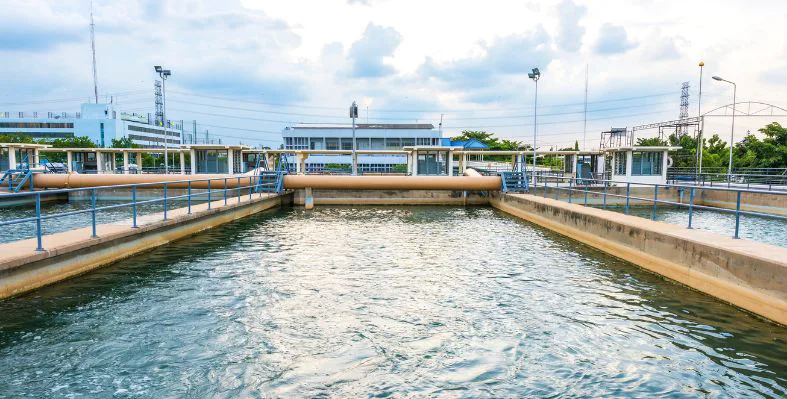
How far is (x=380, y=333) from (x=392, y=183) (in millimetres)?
19366

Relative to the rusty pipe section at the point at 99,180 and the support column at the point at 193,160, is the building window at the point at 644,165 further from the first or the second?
the support column at the point at 193,160

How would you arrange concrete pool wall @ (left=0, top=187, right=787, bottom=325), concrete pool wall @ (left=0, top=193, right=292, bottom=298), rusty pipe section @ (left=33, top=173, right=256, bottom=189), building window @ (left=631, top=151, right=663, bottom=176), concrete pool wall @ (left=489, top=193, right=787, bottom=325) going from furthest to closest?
building window @ (left=631, top=151, right=663, bottom=176)
rusty pipe section @ (left=33, top=173, right=256, bottom=189)
concrete pool wall @ (left=0, top=193, right=292, bottom=298)
concrete pool wall @ (left=0, top=187, right=787, bottom=325)
concrete pool wall @ (left=489, top=193, right=787, bottom=325)

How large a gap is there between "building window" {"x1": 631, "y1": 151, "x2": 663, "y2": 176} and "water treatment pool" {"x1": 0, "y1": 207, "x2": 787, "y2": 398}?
23761mm

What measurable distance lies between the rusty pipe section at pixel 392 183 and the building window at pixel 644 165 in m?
12.4

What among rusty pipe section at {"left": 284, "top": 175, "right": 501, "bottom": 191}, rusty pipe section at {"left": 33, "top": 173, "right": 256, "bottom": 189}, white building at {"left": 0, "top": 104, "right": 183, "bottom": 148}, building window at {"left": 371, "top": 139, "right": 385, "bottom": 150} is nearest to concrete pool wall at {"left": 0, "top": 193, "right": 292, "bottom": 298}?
rusty pipe section at {"left": 284, "top": 175, "right": 501, "bottom": 191}

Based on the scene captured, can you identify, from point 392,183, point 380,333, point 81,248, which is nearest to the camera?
point 380,333

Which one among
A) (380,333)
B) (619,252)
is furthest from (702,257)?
(380,333)

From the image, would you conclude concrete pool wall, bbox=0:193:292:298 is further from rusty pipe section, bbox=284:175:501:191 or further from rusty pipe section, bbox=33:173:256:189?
rusty pipe section, bbox=33:173:256:189

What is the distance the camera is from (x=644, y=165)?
33.2m

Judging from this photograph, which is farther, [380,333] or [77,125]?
[77,125]

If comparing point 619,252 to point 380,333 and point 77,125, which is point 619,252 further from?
point 77,125

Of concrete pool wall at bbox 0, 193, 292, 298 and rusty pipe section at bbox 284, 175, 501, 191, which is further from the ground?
rusty pipe section at bbox 284, 175, 501, 191

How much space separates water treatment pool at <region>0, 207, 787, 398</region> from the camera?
558cm

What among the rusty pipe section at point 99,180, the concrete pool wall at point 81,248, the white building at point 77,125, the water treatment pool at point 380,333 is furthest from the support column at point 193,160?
the white building at point 77,125
